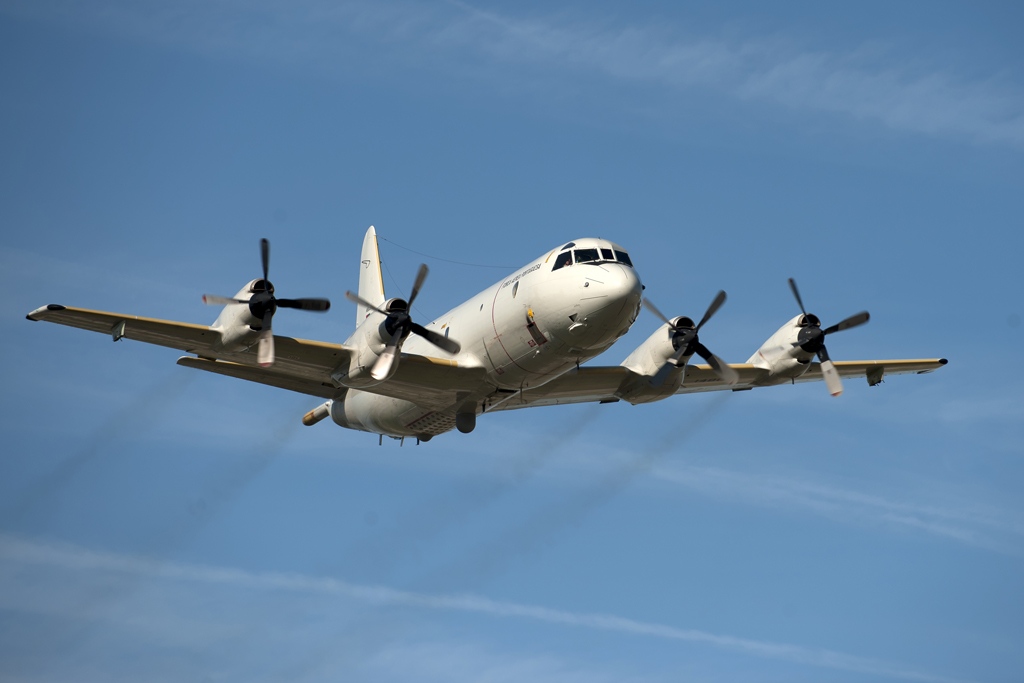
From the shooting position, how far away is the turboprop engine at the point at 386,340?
24.6m

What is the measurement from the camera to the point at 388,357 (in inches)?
973

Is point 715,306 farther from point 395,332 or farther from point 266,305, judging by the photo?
point 266,305

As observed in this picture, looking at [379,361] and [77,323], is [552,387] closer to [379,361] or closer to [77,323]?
[379,361]

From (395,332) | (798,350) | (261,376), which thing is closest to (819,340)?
(798,350)

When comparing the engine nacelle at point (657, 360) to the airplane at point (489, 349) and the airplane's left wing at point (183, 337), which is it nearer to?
the airplane at point (489, 349)

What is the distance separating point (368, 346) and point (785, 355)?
521 inches

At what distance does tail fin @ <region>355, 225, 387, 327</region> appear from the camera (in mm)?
37594

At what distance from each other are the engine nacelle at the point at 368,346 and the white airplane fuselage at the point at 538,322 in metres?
0.03

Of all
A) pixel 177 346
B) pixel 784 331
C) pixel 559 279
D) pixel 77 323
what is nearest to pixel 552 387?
pixel 559 279

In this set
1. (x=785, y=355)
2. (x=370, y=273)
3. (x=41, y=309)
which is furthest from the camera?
(x=370, y=273)

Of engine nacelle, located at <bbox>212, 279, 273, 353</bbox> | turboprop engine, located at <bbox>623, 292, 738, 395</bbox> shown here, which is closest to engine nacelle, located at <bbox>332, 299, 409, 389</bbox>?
engine nacelle, located at <bbox>212, 279, 273, 353</bbox>

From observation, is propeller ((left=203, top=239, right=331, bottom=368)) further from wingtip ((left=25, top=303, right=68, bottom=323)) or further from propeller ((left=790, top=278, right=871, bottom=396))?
propeller ((left=790, top=278, right=871, bottom=396))

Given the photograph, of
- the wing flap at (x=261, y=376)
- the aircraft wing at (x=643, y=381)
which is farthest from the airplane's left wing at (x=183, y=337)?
the aircraft wing at (x=643, y=381)

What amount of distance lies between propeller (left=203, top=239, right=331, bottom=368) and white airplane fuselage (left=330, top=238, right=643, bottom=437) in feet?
5.24
